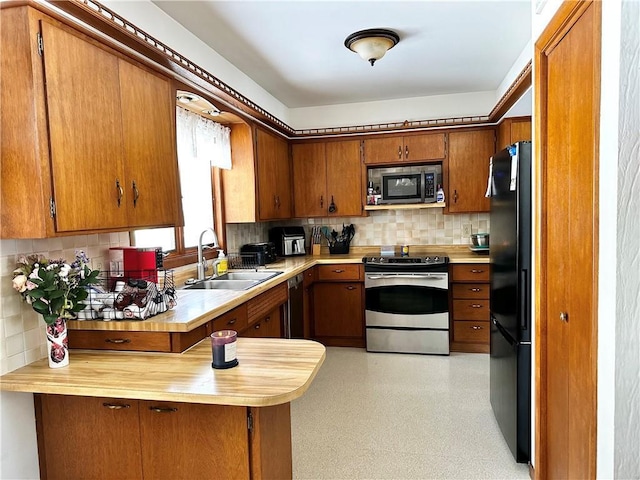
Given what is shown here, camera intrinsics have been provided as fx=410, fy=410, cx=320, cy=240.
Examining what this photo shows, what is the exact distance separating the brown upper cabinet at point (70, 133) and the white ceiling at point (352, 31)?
72cm

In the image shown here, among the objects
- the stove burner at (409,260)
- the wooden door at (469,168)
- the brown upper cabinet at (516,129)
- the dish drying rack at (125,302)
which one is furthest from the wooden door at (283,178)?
the dish drying rack at (125,302)

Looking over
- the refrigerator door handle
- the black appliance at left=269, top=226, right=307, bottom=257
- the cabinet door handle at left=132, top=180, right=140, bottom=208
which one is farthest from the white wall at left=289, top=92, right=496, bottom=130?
the cabinet door handle at left=132, top=180, right=140, bottom=208

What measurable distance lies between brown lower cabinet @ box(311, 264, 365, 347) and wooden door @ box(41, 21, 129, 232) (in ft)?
8.26

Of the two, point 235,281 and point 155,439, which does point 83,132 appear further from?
point 235,281

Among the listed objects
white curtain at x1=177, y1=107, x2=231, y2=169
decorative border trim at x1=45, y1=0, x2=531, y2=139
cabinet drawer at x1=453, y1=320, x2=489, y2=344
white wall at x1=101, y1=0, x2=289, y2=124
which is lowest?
cabinet drawer at x1=453, y1=320, x2=489, y2=344

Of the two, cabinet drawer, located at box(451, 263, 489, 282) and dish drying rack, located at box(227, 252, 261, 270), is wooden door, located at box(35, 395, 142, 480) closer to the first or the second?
dish drying rack, located at box(227, 252, 261, 270)

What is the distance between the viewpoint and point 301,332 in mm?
3795

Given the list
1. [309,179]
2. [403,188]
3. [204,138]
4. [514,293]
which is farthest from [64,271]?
[403,188]

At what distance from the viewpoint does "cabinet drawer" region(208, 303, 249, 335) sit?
7.07 feet

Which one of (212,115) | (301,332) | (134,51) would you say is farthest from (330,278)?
(134,51)

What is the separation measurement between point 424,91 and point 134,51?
291 centimetres

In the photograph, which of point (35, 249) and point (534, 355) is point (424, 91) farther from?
point (35, 249)

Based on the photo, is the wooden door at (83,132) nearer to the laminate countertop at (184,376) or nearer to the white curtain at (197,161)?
the laminate countertop at (184,376)

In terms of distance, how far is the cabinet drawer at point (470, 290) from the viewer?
3857mm
